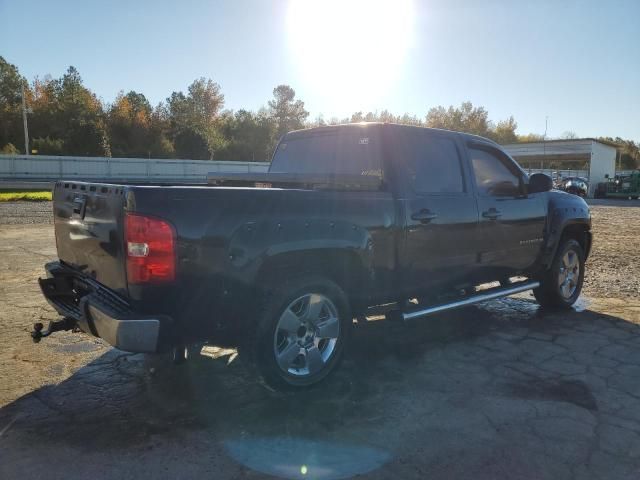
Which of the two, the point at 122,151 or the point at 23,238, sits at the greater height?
the point at 122,151

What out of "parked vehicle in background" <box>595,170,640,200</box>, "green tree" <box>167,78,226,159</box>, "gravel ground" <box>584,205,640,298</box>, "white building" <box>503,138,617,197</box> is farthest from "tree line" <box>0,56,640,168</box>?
"gravel ground" <box>584,205,640,298</box>

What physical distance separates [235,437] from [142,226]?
1.43 meters

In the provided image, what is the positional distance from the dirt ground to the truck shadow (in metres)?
0.01

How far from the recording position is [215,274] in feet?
10.6

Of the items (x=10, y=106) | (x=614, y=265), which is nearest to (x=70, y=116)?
(x=10, y=106)

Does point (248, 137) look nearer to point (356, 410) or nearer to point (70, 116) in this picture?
point (70, 116)

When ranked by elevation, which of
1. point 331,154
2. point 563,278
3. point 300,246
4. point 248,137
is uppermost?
point 248,137

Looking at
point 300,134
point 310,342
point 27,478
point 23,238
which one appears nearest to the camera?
point 27,478

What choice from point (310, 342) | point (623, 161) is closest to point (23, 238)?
point (310, 342)

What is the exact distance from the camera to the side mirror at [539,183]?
18.1 ft

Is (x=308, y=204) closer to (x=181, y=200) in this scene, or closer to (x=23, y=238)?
(x=181, y=200)

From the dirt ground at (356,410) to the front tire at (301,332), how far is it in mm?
208

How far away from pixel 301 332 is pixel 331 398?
1.77 ft

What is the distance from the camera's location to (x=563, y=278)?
6.32 m
